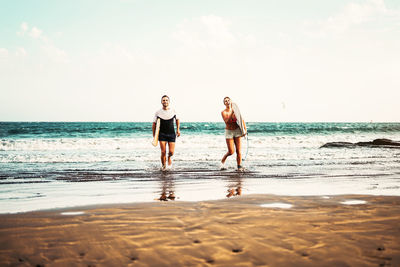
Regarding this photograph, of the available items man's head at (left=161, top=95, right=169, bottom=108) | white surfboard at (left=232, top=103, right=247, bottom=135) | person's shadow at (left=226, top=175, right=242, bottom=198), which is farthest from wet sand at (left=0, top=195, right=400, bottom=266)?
man's head at (left=161, top=95, right=169, bottom=108)

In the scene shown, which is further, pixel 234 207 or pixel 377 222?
pixel 234 207

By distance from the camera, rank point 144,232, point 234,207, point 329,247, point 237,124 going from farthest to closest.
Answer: point 237,124, point 234,207, point 144,232, point 329,247

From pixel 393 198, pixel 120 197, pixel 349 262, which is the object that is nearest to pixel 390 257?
pixel 349 262

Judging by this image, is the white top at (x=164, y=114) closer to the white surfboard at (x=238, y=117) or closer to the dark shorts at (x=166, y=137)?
the dark shorts at (x=166, y=137)

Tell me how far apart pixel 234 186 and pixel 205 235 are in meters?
3.00

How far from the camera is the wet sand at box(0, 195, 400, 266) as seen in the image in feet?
7.29

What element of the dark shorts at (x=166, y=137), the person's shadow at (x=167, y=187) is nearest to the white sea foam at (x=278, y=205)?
the person's shadow at (x=167, y=187)

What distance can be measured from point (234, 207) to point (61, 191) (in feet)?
9.83

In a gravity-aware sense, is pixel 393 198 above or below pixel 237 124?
below

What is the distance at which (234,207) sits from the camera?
12.5 feet

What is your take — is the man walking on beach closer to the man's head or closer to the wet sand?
the man's head

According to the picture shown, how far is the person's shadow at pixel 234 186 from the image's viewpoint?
15.7 feet

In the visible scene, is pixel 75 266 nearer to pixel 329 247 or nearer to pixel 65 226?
pixel 65 226

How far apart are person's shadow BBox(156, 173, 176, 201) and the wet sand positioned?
2.00ft
